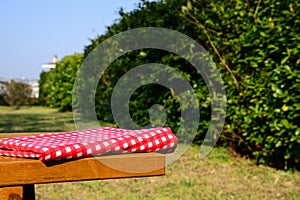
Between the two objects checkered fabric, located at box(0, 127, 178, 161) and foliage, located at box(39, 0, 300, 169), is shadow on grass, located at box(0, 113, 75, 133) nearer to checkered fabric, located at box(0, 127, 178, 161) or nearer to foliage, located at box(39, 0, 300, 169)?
foliage, located at box(39, 0, 300, 169)

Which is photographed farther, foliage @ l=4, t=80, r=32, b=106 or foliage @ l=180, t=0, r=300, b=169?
foliage @ l=4, t=80, r=32, b=106

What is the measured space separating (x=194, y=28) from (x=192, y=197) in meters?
2.72

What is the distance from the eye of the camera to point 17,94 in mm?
22578

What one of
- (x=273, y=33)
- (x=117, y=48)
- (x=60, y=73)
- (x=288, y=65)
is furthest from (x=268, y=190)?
(x=60, y=73)

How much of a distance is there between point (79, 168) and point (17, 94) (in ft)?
73.8

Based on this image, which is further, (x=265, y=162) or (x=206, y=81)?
(x=206, y=81)

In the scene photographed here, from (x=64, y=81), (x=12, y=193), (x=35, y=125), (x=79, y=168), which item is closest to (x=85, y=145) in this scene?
(x=79, y=168)

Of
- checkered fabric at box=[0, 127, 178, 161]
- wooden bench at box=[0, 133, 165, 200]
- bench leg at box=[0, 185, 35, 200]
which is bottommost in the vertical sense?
bench leg at box=[0, 185, 35, 200]

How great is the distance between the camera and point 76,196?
370 centimetres

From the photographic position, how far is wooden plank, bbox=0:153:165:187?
1.11m

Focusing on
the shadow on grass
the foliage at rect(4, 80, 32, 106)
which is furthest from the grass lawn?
the foliage at rect(4, 80, 32, 106)

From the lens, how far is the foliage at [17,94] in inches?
889

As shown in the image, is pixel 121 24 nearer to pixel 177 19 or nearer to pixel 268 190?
pixel 177 19

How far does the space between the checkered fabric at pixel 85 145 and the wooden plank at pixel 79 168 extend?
24 mm
